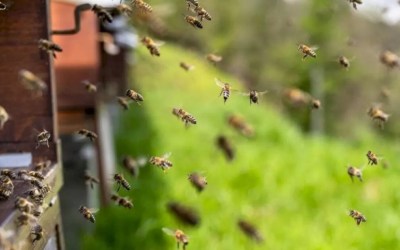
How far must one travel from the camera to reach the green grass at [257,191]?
5992 millimetres

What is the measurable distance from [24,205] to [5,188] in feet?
0.83

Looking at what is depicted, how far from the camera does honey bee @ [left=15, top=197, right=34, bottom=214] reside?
6.54 feet

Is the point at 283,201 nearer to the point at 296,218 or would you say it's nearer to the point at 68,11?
the point at 296,218

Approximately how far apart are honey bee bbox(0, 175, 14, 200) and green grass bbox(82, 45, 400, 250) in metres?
2.78

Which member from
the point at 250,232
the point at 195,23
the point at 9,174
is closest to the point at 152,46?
the point at 195,23

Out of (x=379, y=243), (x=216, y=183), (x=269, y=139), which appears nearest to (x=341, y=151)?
(x=269, y=139)

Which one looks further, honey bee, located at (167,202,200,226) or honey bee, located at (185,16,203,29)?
honey bee, located at (167,202,200,226)

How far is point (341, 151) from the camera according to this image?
432 inches

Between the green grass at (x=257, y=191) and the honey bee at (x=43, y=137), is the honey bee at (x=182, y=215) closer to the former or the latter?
the green grass at (x=257, y=191)

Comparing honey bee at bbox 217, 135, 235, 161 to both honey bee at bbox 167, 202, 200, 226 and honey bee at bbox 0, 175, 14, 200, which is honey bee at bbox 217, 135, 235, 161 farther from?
honey bee at bbox 0, 175, 14, 200

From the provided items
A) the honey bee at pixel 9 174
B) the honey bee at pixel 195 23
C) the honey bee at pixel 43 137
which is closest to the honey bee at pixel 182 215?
the honey bee at pixel 195 23

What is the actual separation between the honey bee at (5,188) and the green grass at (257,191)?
2.78m

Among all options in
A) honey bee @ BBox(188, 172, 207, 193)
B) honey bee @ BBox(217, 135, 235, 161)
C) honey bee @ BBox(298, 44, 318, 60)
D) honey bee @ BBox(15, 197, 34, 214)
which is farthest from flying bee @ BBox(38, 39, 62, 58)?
honey bee @ BBox(217, 135, 235, 161)

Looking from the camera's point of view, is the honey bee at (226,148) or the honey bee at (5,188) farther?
the honey bee at (226,148)
